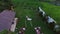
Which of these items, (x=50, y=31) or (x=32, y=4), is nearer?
(x=50, y=31)

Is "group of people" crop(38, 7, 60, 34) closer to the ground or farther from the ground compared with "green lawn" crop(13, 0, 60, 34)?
farther from the ground

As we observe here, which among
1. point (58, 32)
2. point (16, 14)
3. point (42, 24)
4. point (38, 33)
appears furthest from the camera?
point (16, 14)

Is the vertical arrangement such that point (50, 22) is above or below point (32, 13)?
above

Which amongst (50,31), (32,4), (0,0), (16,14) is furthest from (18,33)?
(32,4)

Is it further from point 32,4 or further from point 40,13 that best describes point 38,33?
point 32,4

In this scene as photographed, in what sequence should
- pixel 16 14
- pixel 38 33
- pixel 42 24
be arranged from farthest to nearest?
pixel 16 14
pixel 42 24
pixel 38 33

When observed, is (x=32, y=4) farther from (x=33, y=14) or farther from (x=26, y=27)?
(x=26, y=27)

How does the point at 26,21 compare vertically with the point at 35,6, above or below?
above

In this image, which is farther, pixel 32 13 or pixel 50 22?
pixel 32 13

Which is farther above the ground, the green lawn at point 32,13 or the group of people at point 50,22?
the group of people at point 50,22
